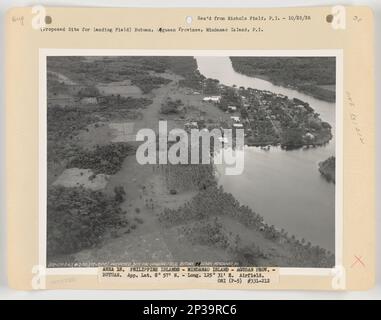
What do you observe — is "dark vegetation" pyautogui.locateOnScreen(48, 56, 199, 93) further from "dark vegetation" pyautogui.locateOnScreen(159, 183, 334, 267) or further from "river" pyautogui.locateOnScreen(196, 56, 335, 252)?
"dark vegetation" pyautogui.locateOnScreen(159, 183, 334, 267)

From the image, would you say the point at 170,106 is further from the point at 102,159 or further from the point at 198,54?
the point at 102,159

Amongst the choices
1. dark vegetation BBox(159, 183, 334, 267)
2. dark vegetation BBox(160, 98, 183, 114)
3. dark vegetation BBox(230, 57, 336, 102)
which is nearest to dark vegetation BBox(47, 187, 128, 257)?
dark vegetation BBox(159, 183, 334, 267)

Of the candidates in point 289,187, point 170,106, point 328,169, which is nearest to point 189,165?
point 170,106

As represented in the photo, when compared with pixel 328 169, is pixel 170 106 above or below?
above

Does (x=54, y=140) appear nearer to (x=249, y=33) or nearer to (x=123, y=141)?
(x=123, y=141)

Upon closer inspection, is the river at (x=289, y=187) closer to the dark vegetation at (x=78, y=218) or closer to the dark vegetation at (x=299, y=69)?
the dark vegetation at (x=299, y=69)

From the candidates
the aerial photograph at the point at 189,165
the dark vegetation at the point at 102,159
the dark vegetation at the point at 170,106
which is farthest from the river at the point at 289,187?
the dark vegetation at the point at 102,159
